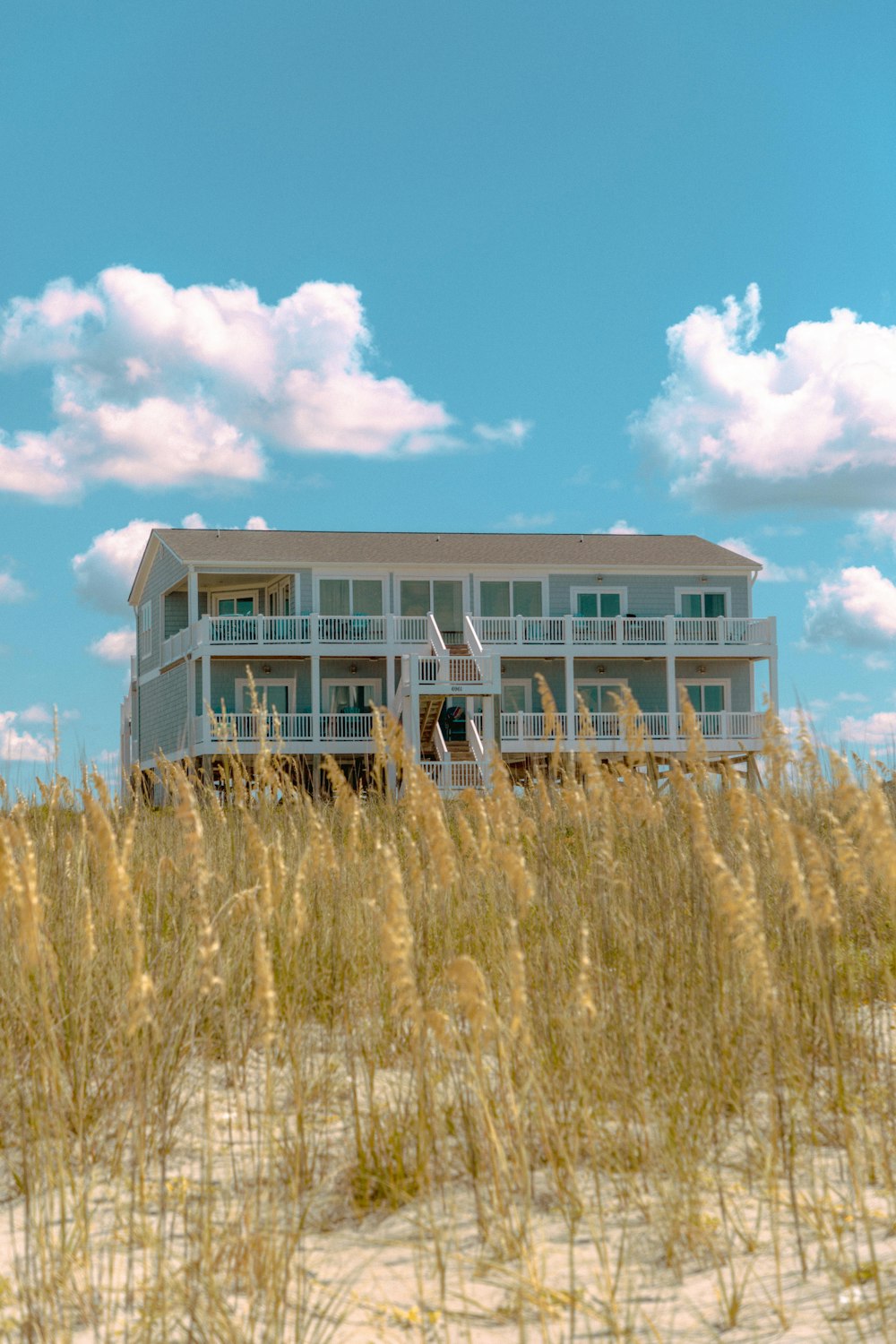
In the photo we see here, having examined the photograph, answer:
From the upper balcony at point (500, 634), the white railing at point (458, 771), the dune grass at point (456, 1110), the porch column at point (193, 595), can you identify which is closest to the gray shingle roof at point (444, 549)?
the porch column at point (193, 595)

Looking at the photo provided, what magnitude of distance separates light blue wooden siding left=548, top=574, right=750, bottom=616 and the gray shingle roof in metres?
0.53

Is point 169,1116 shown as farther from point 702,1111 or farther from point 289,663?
point 289,663

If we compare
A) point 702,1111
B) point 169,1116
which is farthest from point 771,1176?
point 169,1116

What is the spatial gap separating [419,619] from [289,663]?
4.25 metres

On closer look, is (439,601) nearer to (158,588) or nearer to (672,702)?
(672,702)

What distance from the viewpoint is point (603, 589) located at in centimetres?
3762

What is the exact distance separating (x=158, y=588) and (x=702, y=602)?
1740 cm

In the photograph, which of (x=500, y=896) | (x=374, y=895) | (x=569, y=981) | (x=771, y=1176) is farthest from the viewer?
(x=500, y=896)

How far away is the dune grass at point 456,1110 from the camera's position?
2.70 meters

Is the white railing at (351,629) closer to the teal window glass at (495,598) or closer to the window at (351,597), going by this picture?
the window at (351,597)

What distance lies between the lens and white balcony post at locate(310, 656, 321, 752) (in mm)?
32044

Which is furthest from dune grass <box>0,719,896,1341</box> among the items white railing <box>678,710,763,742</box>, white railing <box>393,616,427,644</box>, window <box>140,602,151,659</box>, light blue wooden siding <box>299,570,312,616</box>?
window <box>140,602,151,659</box>

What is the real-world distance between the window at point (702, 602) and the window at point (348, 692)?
32.9 feet

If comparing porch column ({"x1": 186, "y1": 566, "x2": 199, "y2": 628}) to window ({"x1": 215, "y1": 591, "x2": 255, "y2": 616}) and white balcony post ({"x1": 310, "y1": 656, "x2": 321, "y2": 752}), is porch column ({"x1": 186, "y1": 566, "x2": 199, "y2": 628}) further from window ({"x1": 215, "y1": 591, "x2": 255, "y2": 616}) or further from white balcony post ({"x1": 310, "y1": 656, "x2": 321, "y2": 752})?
window ({"x1": 215, "y1": 591, "x2": 255, "y2": 616})
